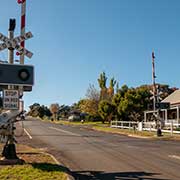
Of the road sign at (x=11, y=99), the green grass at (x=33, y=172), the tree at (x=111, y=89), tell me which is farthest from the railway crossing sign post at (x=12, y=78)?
the tree at (x=111, y=89)

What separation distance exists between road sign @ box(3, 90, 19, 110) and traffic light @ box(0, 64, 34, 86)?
0.43m

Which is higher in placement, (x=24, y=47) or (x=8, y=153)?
(x=24, y=47)

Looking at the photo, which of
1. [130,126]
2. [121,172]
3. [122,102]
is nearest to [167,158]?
[121,172]

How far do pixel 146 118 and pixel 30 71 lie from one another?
1763 inches

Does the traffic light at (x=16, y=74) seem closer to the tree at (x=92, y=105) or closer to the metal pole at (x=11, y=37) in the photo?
the metal pole at (x=11, y=37)

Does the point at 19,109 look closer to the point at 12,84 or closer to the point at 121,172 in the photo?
the point at 12,84

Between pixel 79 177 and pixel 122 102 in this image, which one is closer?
pixel 79 177

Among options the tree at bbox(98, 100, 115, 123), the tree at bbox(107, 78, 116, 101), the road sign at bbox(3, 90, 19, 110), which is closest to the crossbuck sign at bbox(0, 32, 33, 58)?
the road sign at bbox(3, 90, 19, 110)

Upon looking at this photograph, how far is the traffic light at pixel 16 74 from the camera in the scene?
441 inches

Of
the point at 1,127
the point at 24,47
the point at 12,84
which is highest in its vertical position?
the point at 24,47

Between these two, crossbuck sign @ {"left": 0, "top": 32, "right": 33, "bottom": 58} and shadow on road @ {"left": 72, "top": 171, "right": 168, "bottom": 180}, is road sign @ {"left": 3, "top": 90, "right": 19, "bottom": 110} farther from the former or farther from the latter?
shadow on road @ {"left": 72, "top": 171, "right": 168, "bottom": 180}

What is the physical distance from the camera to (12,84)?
11.3m

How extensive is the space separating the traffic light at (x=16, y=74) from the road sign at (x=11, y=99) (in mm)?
429

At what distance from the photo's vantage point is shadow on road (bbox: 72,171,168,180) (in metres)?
10.2
